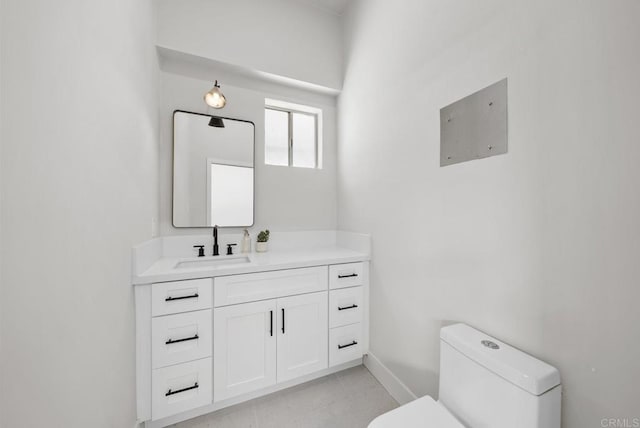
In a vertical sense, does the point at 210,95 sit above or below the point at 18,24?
above

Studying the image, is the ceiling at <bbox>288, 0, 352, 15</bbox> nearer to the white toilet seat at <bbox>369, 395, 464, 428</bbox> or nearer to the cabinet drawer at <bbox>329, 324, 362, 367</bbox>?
the cabinet drawer at <bbox>329, 324, 362, 367</bbox>

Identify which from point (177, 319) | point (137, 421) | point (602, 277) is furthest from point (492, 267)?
point (137, 421)

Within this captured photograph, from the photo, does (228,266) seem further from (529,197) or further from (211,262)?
(529,197)

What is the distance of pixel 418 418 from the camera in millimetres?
892

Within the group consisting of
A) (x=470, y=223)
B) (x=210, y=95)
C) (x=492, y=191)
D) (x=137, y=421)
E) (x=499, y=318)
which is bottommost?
(x=137, y=421)

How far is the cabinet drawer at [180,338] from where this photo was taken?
1246 mm

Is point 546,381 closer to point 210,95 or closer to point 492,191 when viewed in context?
point 492,191

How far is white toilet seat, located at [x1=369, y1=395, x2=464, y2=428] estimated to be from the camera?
2.83 ft

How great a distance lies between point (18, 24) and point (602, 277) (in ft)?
5.46

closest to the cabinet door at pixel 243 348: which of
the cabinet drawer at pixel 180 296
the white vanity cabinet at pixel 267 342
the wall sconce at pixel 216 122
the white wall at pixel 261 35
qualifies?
the white vanity cabinet at pixel 267 342

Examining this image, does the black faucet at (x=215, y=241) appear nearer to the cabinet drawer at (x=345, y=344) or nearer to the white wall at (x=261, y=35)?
the cabinet drawer at (x=345, y=344)

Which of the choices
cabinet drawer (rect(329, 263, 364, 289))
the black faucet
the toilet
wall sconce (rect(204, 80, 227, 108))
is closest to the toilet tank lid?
the toilet

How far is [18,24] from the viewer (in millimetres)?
507

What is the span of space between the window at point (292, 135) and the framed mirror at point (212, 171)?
243 mm
